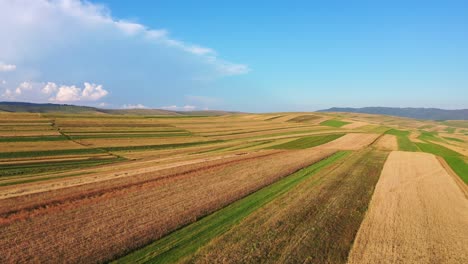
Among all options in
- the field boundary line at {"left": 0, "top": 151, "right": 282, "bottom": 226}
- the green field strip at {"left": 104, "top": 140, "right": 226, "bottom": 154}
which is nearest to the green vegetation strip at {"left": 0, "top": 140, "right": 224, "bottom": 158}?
the green field strip at {"left": 104, "top": 140, "right": 226, "bottom": 154}

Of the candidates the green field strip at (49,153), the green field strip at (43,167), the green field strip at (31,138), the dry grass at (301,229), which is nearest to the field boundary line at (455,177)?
the dry grass at (301,229)

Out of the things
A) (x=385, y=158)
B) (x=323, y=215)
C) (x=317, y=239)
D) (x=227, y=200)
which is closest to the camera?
(x=317, y=239)

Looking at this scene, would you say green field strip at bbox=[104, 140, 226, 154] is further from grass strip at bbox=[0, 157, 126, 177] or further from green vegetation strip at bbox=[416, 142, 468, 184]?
green vegetation strip at bbox=[416, 142, 468, 184]

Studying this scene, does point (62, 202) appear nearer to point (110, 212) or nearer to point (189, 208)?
point (110, 212)

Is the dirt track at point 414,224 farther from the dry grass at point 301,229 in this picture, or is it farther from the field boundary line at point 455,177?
the dry grass at point 301,229

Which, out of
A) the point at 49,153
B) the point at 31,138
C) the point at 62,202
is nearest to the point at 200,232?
the point at 62,202

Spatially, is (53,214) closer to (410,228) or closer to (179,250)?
(179,250)

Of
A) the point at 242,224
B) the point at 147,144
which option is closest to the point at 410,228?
the point at 242,224
